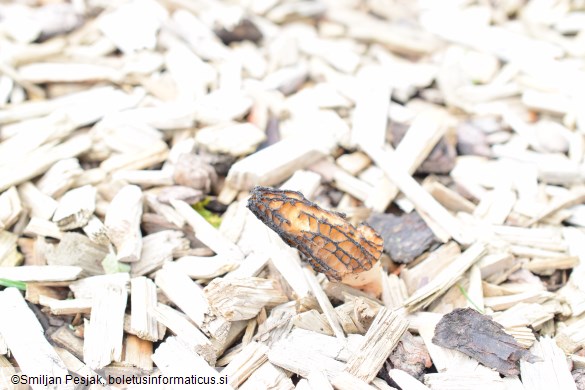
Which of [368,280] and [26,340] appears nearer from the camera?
[26,340]

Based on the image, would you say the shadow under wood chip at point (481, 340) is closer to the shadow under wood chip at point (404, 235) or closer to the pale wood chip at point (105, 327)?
the shadow under wood chip at point (404, 235)

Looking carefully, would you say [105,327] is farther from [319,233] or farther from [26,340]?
[319,233]

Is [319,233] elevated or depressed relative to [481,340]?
elevated

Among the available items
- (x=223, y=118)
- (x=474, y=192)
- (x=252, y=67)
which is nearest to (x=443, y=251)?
(x=474, y=192)

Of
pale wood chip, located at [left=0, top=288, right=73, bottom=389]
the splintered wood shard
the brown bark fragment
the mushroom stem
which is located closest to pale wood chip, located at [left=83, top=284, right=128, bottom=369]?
pale wood chip, located at [left=0, top=288, right=73, bottom=389]

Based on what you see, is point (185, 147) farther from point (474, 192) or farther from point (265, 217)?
point (474, 192)

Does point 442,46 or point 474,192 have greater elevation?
point 442,46

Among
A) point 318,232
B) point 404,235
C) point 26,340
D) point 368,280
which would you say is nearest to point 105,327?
point 26,340

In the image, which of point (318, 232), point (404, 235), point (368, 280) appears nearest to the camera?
point (318, 232)
